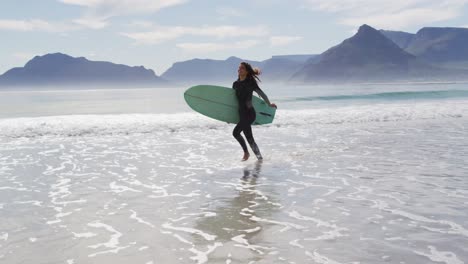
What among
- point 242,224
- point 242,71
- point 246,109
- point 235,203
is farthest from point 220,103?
point 242,224

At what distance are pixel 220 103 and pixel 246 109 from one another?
1350mm

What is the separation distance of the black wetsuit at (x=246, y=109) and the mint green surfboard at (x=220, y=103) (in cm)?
84

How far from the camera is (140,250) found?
4574mm

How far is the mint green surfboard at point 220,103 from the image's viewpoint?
11820 mm

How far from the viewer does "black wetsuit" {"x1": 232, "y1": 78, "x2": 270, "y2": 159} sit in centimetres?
1071

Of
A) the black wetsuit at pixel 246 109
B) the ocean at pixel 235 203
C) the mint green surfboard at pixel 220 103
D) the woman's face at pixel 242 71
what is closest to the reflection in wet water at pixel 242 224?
the ocean at pixel 235 203

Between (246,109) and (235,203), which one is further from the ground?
(246,109)

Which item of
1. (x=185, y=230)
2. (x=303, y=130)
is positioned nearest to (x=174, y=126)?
(x=303, y=130)

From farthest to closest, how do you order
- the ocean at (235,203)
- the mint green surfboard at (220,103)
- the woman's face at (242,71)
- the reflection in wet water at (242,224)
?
1. the mint green surfboard at (220,103)
2. the woman's face at (242,71)
3. the ocean at (235,203)
4. the reflection in wet water at (242,224)

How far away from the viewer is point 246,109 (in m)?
10.8

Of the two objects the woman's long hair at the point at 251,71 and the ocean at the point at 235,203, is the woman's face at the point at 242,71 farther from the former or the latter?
the ocean at the point at 235,203

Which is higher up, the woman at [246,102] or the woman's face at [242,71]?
the woman's face at [242,71]

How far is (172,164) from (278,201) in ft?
13.0

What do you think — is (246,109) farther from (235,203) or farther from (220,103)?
(235,203)
